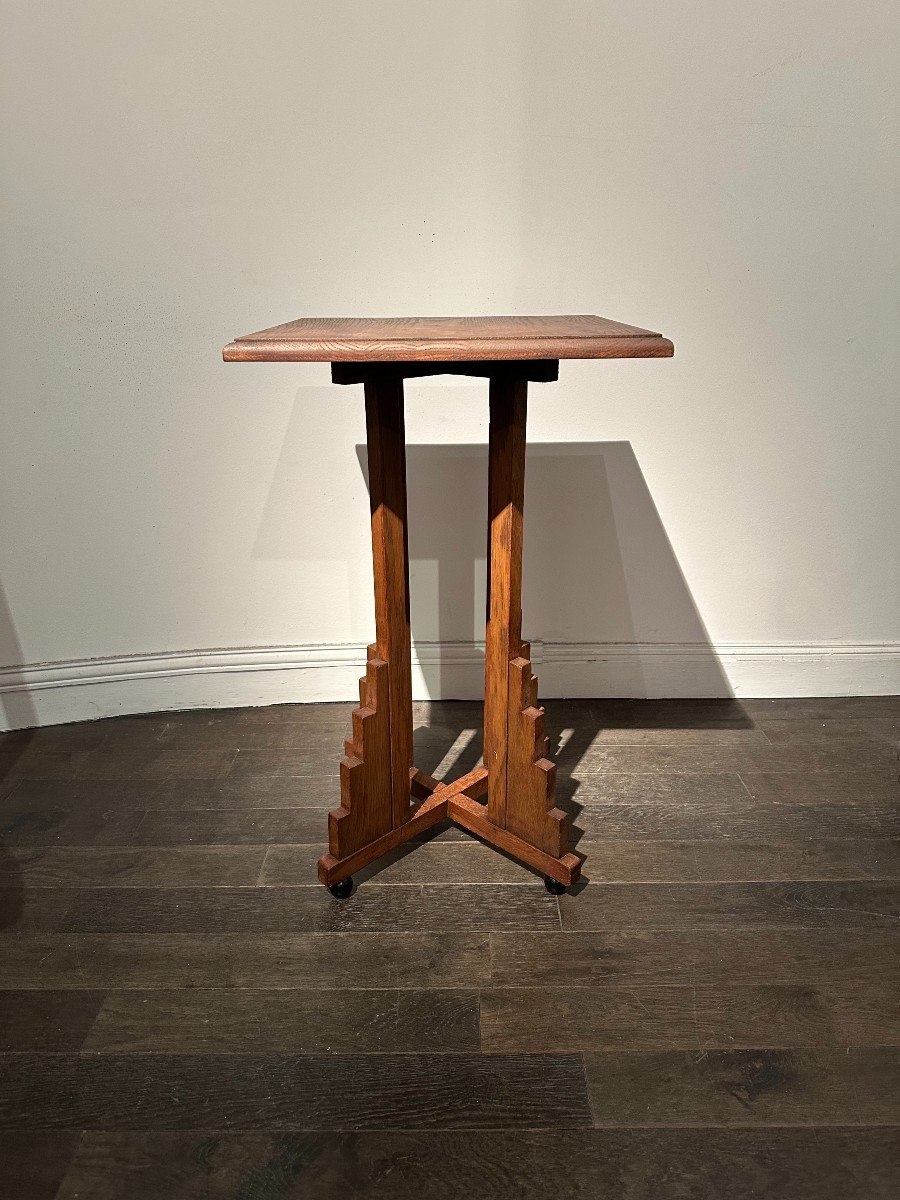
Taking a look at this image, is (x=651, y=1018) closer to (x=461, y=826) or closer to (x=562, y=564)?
(x=461, y=826)

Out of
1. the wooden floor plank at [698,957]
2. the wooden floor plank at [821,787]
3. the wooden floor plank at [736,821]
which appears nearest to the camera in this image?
the wooden floor plank at [698,957]

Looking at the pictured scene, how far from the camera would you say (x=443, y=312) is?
231cm

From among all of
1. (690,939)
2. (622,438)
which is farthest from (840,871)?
(622,438)

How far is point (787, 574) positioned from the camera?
2549 mm

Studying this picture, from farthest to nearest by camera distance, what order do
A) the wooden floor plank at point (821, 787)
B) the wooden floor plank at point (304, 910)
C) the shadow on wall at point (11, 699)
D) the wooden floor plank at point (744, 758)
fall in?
1. the shadow on wall at point (11, 699)
2. the wooden floor plank at point (744, 758)
3. the wooden floor plank at point (821, 787)
4. the wooden floor plank at point (304, 910)

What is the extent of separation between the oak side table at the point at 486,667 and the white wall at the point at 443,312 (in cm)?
63

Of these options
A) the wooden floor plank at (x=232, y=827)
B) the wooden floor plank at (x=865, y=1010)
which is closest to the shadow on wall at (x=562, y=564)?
the wooden floor plank at (x=232, y=827)

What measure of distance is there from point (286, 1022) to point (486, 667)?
0.71 metres

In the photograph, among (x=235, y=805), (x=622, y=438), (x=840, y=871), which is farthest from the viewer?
(x=622, y=438)

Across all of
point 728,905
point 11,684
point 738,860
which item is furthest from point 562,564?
point 11,684

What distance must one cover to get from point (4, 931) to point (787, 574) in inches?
82.4

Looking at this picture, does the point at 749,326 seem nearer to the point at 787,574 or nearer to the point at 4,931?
the point at 787,574

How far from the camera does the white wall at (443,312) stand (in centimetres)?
214

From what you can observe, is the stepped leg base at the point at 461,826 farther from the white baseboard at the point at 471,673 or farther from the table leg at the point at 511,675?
the white baseboard at the point at 471,673
